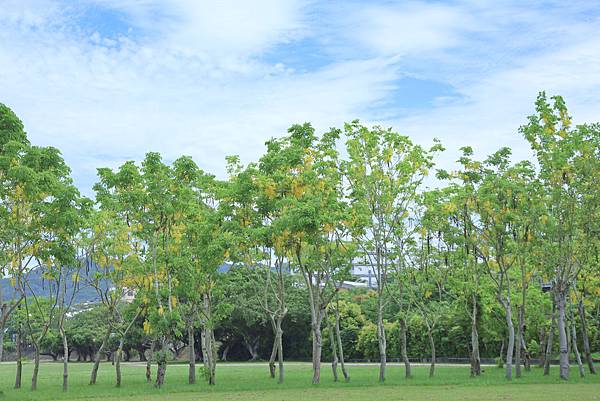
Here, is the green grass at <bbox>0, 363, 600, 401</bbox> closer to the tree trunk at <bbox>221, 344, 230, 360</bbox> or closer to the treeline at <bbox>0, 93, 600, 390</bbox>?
the treeline at <bbox>0, 93, 600, 390</bbox>

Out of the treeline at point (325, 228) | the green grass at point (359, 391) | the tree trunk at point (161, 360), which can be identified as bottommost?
the green grass at point (359, 391)

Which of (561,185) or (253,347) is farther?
(253,347)

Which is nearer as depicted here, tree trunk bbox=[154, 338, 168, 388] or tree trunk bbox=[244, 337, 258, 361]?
tree trunk bbox=[154, 338, 168, 388]

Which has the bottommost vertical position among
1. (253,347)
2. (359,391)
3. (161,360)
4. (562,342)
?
(359,391)

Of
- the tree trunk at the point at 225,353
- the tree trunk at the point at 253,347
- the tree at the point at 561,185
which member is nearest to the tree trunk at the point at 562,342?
the tree at the point at 561,185

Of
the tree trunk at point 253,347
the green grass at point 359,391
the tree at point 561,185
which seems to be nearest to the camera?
the green grass at point 359,391

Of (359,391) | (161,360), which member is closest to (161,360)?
(161,360)

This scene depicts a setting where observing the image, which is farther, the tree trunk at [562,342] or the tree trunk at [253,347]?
the tree trunk at [253,347]

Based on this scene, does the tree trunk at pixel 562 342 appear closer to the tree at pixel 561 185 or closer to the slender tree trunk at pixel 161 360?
the tree at pixel 561 185

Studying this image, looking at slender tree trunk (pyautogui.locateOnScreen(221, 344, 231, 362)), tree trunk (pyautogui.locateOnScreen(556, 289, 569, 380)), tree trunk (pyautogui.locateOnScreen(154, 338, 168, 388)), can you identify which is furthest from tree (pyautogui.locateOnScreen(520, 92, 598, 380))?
slender tree trunk (pyautogui.locateOnScreen(221, 344, 231, 362))

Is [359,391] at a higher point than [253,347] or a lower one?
lower

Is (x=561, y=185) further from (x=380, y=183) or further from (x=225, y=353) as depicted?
(x=225, y=353)

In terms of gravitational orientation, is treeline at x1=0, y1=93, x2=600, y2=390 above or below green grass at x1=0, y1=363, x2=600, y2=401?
above

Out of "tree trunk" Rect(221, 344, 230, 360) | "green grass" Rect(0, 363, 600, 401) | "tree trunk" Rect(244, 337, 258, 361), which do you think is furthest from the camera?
"tree trunk" Rect(221, 344, 230, 360)
